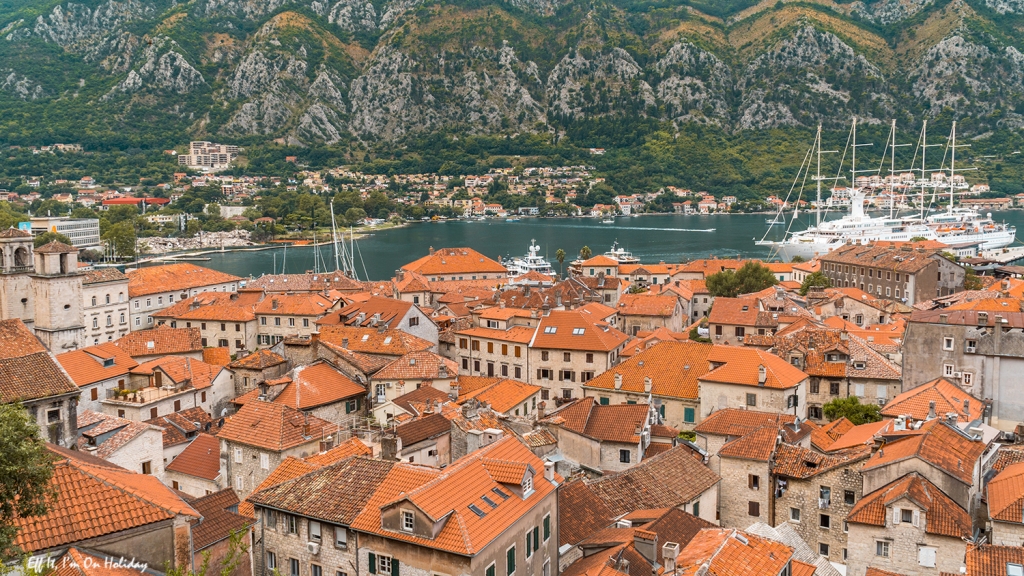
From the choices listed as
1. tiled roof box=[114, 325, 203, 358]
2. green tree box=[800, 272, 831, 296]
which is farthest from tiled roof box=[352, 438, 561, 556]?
green tree box=[800, 272, 831, 296]

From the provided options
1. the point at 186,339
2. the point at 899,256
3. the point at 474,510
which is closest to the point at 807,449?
the point at 474,510

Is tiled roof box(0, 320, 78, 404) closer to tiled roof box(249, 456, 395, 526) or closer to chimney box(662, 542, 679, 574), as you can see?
tiled roof box(249, 456, 395, 526)

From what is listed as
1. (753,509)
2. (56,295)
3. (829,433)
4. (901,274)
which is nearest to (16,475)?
(753,509)

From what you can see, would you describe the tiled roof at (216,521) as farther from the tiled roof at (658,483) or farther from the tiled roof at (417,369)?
Answer: the tiled roof at (417,369)

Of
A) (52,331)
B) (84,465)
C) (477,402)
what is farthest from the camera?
(52,331)

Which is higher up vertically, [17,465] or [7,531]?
[17,465]

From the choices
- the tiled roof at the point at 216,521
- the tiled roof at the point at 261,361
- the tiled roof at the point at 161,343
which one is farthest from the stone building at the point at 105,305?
the tiled roof at the point at 216,521

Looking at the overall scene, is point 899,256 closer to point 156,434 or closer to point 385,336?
point 385,336

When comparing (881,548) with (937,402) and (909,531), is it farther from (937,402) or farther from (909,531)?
(937,402)
